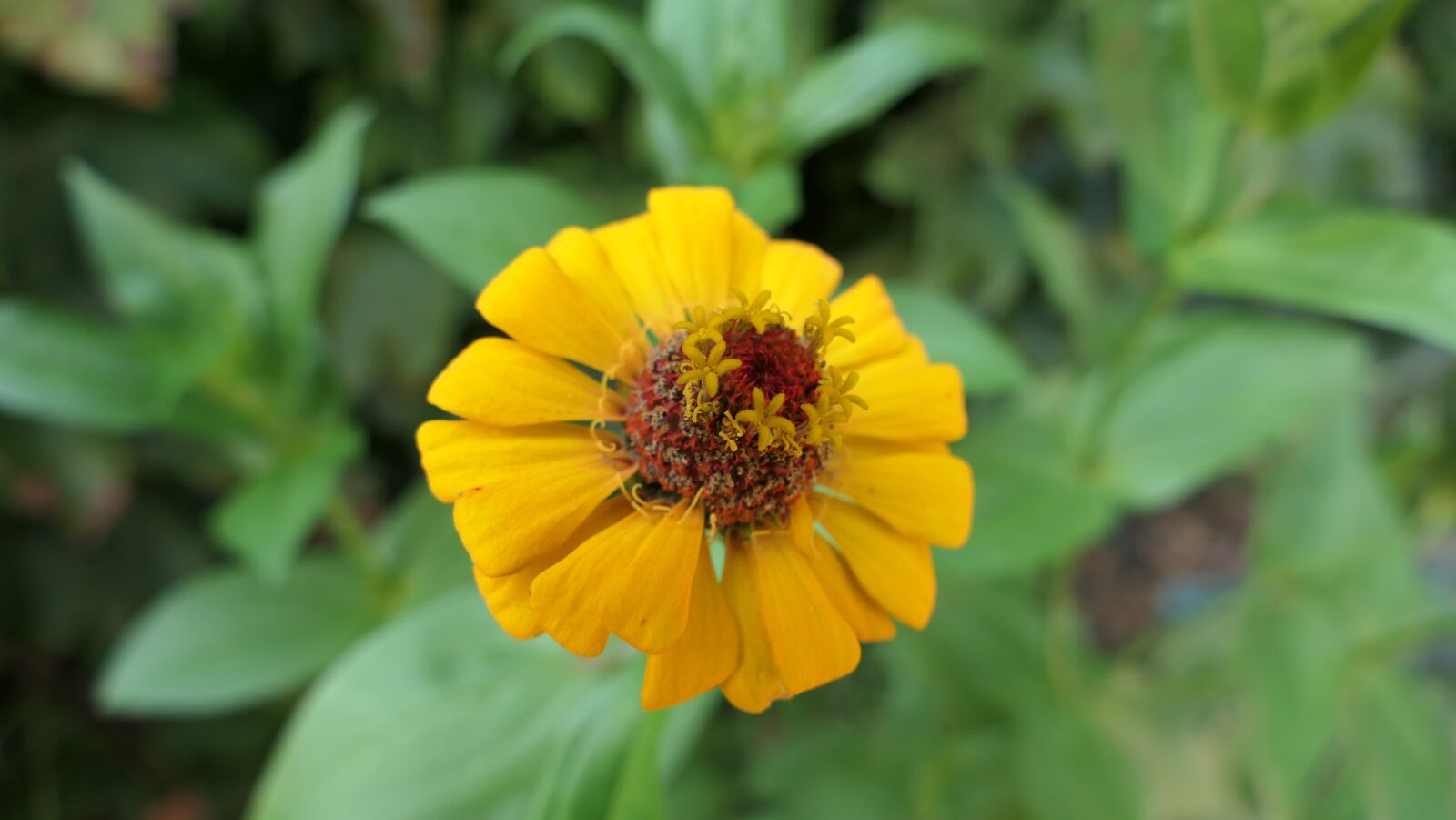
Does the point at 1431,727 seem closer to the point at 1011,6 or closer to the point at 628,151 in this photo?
the point at 1011,6

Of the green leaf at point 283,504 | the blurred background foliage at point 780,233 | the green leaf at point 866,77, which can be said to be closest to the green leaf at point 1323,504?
the blurred background foliage at point 780,233

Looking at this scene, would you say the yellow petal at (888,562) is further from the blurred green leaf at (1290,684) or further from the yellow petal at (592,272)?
the blurred green leaf at (1290,684)

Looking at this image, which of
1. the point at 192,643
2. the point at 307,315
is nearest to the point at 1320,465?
the point at 307,315

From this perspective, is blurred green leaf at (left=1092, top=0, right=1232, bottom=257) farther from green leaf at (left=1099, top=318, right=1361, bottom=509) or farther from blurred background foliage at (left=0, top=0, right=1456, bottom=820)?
green leaf at (left=1099, top=318, right=1361, bottom=509)

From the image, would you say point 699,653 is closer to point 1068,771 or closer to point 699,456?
point 699,456

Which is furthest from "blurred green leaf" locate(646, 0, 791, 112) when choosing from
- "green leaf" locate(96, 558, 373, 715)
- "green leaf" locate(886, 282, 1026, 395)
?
"green leaf" locate(96, 558, 373, 715)

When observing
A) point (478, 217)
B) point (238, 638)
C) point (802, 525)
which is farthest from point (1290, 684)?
point (238, 638)
